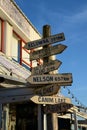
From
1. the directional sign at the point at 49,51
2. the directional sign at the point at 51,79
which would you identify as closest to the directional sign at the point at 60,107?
the directional sign at the point at 51,79

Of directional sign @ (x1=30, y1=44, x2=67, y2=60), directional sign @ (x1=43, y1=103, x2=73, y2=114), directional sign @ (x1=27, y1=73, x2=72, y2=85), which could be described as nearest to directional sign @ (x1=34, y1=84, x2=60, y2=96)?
directional sign @ (x1=27, y1=73, x2=72, y2=85)

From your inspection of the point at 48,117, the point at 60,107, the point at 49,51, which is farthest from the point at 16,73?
the point at 60,107

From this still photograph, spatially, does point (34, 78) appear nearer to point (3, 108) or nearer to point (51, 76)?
point (51, 76)

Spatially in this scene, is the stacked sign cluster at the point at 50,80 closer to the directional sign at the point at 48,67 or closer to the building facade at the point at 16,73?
the directional sign at the point at 48,67

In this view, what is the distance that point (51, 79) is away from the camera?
32.0 ft

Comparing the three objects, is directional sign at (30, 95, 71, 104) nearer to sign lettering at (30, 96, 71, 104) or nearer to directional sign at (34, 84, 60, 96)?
sign lettering at (30, 96, 71, 104)

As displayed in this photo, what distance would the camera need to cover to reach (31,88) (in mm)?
11414

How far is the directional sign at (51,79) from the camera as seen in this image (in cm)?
960

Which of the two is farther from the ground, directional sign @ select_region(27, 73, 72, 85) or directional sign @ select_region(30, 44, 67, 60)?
directional sign @ select_region(30, 44, 67, 60)

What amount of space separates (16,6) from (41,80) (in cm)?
1355

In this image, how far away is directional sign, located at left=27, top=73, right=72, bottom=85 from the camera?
960 centimetres

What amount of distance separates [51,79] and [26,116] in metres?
3.51

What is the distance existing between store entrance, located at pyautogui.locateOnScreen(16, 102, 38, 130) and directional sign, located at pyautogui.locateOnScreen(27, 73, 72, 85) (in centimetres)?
272

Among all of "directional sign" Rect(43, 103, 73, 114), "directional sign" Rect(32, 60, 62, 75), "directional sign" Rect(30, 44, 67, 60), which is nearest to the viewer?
"directional sign" Rect(43, 103, 73, 114)
